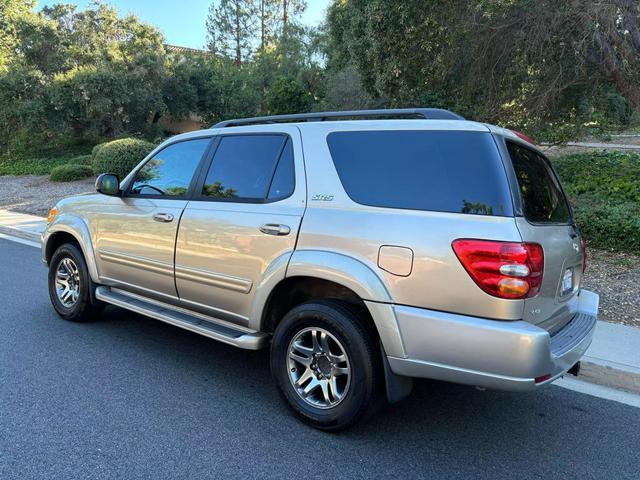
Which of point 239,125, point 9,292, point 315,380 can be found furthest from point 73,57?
point 315,380

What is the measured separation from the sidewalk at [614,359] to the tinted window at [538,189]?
141 cm

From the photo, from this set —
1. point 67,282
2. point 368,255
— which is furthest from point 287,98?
point 368,255

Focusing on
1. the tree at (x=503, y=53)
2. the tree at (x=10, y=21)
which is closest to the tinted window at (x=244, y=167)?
the tree at (x=503, y=53)

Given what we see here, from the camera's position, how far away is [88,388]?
12.2 ft

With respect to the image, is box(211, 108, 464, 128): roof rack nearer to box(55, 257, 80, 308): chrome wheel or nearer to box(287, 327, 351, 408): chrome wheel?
box(287, 327, 351, 408): chrome wheel

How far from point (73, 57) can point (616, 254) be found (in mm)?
24852

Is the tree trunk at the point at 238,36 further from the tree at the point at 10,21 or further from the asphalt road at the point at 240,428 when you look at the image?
the asphalt road at the point at 240,428

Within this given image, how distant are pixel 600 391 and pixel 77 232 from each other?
4.81 m

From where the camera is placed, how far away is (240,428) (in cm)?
325

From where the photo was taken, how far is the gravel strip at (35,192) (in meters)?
13.4

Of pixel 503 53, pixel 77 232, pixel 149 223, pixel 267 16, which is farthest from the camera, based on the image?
pixel 267 16

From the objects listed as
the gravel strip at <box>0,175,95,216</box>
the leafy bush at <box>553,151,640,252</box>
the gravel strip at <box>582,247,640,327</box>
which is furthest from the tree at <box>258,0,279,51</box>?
the gravel strip at <box>582,247,640,327</box>

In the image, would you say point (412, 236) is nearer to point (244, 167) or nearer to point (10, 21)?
point (244, 167)

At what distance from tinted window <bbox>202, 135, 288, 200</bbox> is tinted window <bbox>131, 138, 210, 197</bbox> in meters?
0.25
